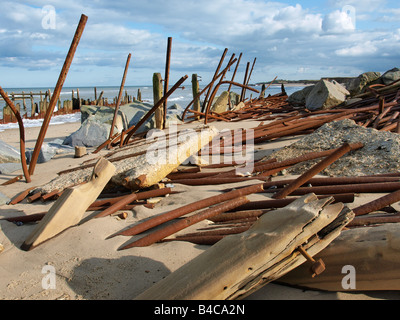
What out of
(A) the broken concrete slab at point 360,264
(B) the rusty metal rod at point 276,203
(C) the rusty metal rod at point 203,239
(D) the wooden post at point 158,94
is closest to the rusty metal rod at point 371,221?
(A) the broken concrete slab at point 360,264

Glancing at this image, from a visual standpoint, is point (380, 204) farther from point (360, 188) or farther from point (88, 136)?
point (88, 136)

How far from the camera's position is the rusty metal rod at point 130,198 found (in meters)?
2.81

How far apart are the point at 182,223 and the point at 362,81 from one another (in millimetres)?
15461

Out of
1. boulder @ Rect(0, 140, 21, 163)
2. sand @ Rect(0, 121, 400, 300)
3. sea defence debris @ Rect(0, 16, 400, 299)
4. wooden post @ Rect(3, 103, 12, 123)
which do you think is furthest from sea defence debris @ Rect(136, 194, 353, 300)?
wooden post @ Rect(3, 103, 12, 123)

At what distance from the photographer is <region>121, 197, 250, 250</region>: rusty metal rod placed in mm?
2223

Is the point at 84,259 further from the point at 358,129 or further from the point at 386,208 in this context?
the point at 358,129

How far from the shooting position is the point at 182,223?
2352mm

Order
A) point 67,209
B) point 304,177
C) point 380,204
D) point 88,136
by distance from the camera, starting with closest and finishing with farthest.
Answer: point 380,204 < point 67,209 < point 304,177 < point 88,136

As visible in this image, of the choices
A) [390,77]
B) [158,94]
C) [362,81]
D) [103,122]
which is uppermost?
[390,77]

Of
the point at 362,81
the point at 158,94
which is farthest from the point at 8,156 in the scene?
the point at 362,81

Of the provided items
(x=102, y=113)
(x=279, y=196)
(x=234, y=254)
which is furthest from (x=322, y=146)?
(x=102, y=113)

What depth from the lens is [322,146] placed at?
14.7ft

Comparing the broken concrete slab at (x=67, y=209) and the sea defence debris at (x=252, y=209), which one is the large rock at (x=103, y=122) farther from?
the broken concrete slab at (x=67, y=209)

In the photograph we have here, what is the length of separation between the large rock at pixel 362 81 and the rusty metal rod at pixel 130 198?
14.4 meters
